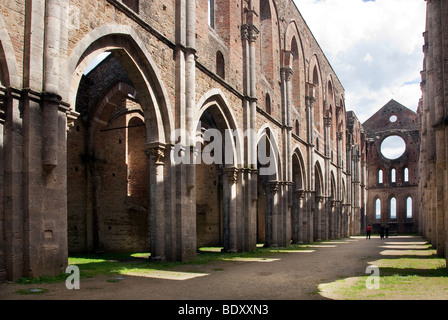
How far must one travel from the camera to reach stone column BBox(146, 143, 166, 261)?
1287 cm

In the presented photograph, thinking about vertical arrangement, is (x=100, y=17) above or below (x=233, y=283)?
above

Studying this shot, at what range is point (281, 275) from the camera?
10188 mm

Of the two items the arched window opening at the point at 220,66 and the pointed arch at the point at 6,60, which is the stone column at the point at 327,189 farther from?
the pointed arch at the point at 6,60

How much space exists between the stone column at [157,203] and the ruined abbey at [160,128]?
0.03m

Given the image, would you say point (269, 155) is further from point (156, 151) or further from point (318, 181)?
point (156, 151)

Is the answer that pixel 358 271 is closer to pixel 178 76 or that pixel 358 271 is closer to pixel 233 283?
pixel 233 283

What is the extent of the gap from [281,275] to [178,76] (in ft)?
22.1

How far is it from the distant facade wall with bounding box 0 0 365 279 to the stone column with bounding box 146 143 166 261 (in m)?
0.03

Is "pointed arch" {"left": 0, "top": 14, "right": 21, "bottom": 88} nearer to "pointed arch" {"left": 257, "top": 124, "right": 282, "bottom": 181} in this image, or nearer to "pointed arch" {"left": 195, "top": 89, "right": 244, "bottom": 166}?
"pointed arch" {"left": 195, "top": 89, "right": 244, "bottom": 166}

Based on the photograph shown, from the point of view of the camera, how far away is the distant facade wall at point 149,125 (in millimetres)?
8414

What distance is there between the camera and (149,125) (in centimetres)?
1298

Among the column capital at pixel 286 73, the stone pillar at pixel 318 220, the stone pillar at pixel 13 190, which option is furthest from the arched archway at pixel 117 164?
the stone pillar at pixel 318 220

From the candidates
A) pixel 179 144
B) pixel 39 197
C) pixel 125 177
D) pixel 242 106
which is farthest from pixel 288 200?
pixel 39 197

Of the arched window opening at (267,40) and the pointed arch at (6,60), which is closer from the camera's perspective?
the pointed arch at (6,60)
